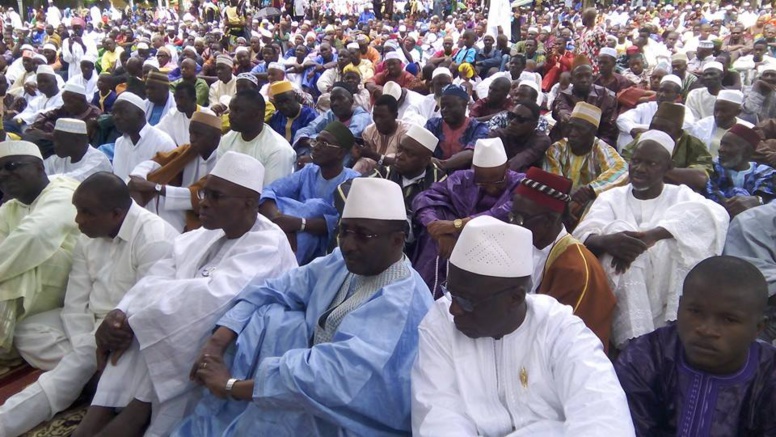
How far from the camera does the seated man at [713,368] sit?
200cm

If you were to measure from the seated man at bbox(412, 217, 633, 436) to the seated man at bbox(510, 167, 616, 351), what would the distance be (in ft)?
2.28

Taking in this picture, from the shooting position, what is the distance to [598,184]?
172 inches

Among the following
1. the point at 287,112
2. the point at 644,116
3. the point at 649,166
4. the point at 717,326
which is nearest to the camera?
the point at 717,326

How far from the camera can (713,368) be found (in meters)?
2.07

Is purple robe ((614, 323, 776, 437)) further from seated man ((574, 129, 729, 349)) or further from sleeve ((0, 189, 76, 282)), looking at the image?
sleeve ((0, 189, 76, 282))

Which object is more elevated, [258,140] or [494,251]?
[494,251]

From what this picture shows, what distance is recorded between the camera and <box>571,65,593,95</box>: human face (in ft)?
21.6

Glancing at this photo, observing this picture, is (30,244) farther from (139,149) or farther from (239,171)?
(139,149)

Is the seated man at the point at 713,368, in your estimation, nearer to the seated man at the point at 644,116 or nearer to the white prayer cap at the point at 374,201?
the white prayer cap at the point at 374,201

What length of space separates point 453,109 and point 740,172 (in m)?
2.23

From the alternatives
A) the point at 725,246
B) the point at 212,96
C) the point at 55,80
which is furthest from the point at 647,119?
the point at 55,80

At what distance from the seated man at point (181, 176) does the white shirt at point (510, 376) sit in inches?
112

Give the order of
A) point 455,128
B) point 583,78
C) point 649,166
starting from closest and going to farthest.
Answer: point 649,166 → point 455,128 → point 583,78

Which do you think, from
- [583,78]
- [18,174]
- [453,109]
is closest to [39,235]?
[18,174]
